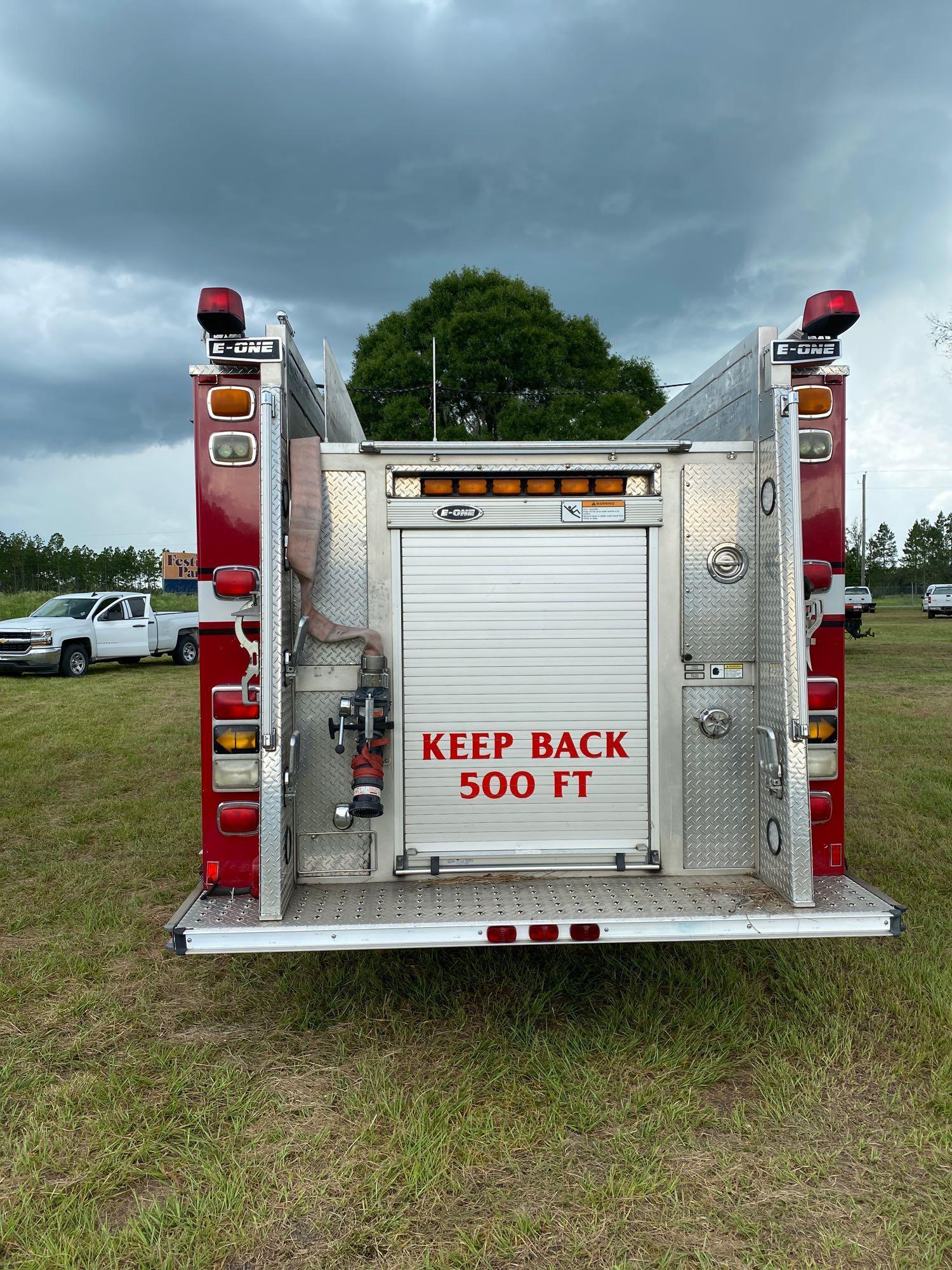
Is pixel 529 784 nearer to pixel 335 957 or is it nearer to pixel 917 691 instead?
pixel 335 957

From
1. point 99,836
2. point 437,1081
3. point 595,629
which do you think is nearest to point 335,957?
point 437,1081

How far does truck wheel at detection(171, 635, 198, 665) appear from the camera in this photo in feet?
67.4

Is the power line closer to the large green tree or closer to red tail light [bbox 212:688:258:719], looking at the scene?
the large green tree

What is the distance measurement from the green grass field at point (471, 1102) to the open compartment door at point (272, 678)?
784mm

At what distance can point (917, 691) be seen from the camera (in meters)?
14.0

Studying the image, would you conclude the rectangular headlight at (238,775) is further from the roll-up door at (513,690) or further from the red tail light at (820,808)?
the red tail light at (820,808)

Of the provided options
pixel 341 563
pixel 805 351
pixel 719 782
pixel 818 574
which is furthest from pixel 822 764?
pixel 341 563

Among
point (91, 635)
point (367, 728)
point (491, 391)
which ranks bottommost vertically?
point (367, 728)

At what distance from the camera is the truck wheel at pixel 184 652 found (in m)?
20.5

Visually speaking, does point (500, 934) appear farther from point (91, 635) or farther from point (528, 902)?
point (91, 635)

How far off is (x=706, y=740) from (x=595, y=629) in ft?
2.28

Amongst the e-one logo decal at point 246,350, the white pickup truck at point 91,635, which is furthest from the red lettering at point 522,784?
the white pickup truck at point 91,635

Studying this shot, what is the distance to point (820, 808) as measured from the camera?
3.72 m

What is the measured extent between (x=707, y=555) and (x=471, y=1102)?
237 centimetres
